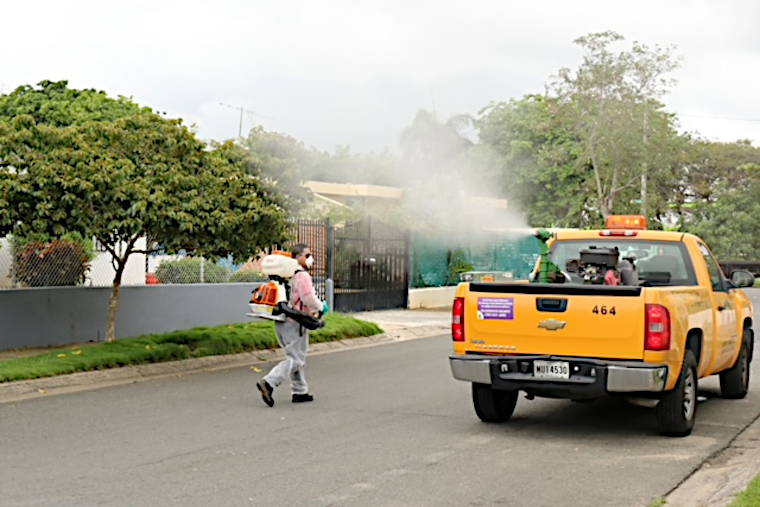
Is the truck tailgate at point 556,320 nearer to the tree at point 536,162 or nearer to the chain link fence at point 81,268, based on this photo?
the chain link fence at point 81,268

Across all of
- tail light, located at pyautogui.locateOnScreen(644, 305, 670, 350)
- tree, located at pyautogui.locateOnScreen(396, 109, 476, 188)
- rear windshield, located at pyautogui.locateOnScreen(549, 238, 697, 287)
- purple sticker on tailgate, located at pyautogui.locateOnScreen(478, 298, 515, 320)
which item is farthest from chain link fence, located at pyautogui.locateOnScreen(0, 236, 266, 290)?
tree, located at pyautogui.locateOnScreen(396, 109, 476, 188)

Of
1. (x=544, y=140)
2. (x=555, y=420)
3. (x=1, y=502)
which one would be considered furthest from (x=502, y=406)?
(x=544, y=140)

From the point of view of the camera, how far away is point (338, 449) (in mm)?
8992

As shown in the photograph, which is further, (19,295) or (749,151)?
(749,151)

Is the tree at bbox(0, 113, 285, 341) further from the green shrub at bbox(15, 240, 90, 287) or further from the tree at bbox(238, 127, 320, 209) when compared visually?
the tree at bbox(238, 127, 320, 209)

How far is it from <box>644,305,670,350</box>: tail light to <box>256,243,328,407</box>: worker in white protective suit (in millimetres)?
3760

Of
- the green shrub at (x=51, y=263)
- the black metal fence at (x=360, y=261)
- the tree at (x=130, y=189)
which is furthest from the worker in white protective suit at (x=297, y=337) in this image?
the black metal fence at (x=360, y=261)

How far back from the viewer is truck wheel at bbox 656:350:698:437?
31.2 ft

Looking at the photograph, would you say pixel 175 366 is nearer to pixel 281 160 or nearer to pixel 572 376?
pixel 572 376

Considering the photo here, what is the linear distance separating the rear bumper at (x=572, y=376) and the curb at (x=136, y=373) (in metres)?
5.38

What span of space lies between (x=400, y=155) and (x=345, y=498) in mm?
34248

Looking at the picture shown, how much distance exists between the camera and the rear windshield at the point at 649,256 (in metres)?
11.1

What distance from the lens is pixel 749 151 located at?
6575cm

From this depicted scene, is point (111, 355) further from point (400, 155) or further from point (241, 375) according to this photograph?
point (400, 155)
